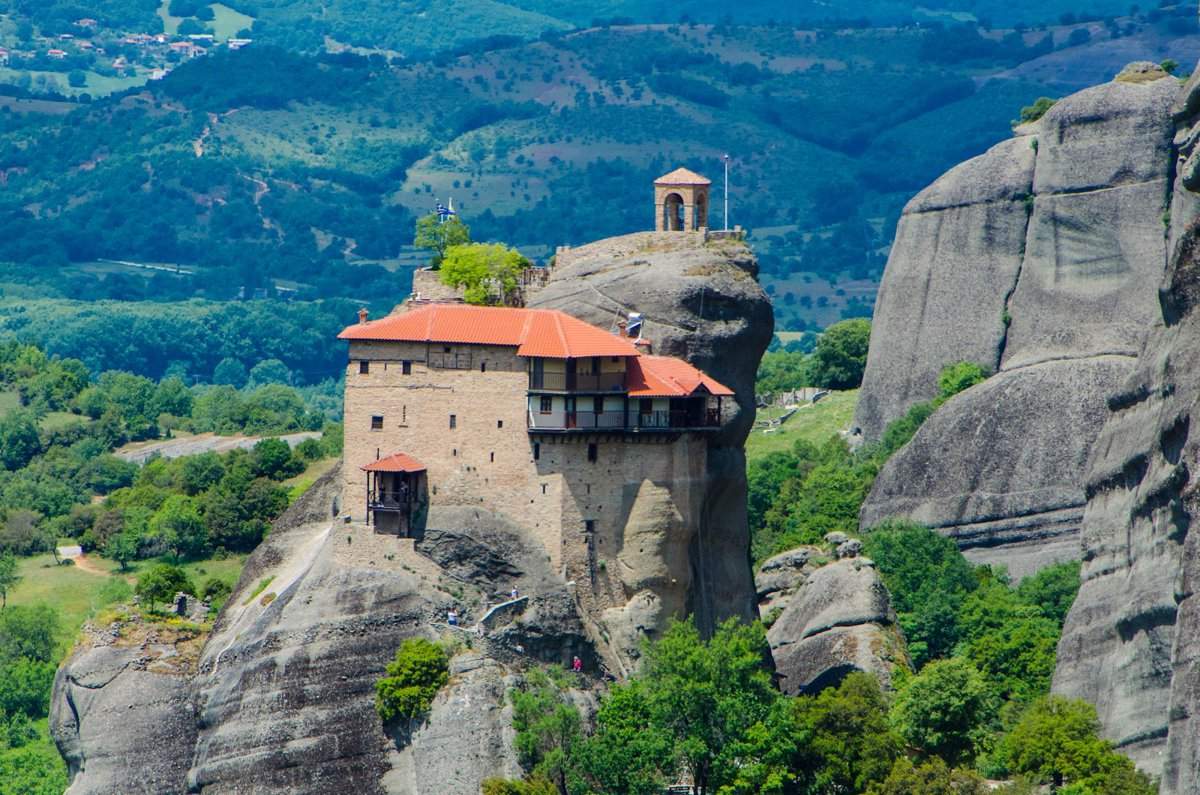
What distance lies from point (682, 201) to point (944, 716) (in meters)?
19.4

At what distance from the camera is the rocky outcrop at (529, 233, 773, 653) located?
95250 mm

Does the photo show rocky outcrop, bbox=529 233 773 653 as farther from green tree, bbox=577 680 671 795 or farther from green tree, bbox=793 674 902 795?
green tree, bbox=793 674 902 795

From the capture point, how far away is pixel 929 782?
3433 inches

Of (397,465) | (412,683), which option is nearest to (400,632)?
(412,683)

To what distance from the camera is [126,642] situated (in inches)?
3866

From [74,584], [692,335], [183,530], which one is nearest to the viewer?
[692,335]

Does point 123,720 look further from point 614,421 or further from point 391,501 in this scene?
point 614,421

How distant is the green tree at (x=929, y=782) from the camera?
284ft

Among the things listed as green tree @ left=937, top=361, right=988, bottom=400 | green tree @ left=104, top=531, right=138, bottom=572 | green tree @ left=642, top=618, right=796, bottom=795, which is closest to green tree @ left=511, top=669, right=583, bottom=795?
green tree @ left=642, top=618, right=796, bottom=795

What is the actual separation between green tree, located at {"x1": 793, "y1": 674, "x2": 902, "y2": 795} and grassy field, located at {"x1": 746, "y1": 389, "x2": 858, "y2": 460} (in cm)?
6279

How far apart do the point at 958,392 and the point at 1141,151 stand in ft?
45.4

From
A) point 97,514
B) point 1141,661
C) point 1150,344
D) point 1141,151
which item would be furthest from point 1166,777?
point 97,514

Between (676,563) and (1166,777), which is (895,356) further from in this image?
(1166,777)

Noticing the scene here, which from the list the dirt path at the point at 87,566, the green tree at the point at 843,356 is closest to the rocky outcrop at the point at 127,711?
the dirt path at the point at 87,566
